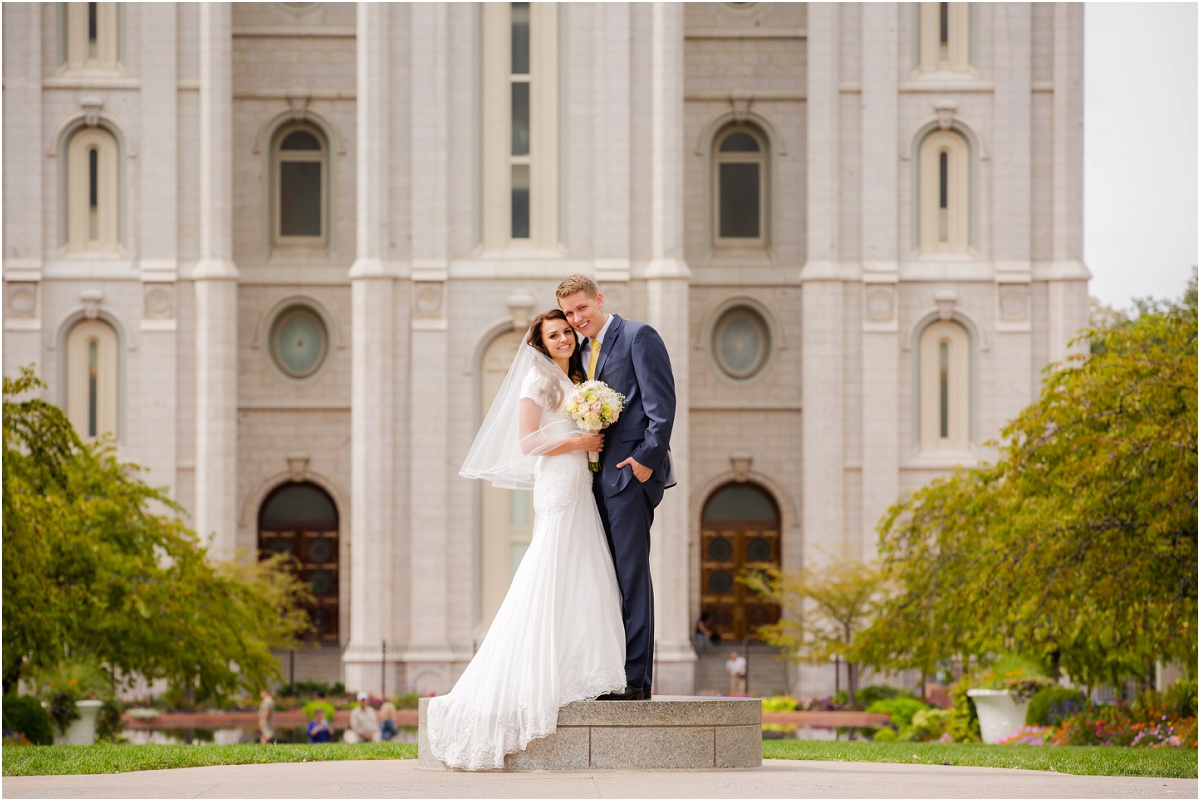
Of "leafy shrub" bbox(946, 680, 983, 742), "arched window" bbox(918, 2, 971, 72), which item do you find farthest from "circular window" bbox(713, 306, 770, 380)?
"leafy shrub" bbox(946, 680, 983, 742)

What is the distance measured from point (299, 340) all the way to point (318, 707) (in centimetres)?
1228

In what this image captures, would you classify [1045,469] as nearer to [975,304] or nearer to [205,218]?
[975,304]

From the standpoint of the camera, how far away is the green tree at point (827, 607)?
36125 mm

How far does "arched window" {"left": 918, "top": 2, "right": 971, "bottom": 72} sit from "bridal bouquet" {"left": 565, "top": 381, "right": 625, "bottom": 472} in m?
30.7

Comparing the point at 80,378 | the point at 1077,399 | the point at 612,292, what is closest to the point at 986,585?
the point at 1077,399

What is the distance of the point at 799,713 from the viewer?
32.7m

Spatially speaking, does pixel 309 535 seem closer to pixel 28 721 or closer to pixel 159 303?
pixel 159 303

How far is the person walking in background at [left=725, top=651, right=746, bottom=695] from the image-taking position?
37.8 m

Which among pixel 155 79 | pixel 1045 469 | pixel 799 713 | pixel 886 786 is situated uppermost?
pixel 155 79

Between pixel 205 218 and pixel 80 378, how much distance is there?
4.44 m

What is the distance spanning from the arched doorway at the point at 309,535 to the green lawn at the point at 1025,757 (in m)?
26.5

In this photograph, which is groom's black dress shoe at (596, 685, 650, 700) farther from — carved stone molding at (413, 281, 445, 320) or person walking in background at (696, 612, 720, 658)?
person walking in background at (696, 612, 720, 658)

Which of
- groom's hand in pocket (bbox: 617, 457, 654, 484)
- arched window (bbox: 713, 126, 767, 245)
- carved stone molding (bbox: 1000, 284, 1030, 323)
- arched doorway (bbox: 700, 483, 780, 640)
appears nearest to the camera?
groom's hand in pocket (bbox: 617, 457, 654, 484)

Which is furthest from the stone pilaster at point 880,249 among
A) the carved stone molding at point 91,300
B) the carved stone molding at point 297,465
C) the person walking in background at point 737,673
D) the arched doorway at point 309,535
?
the carved stone molding at point 91,300
